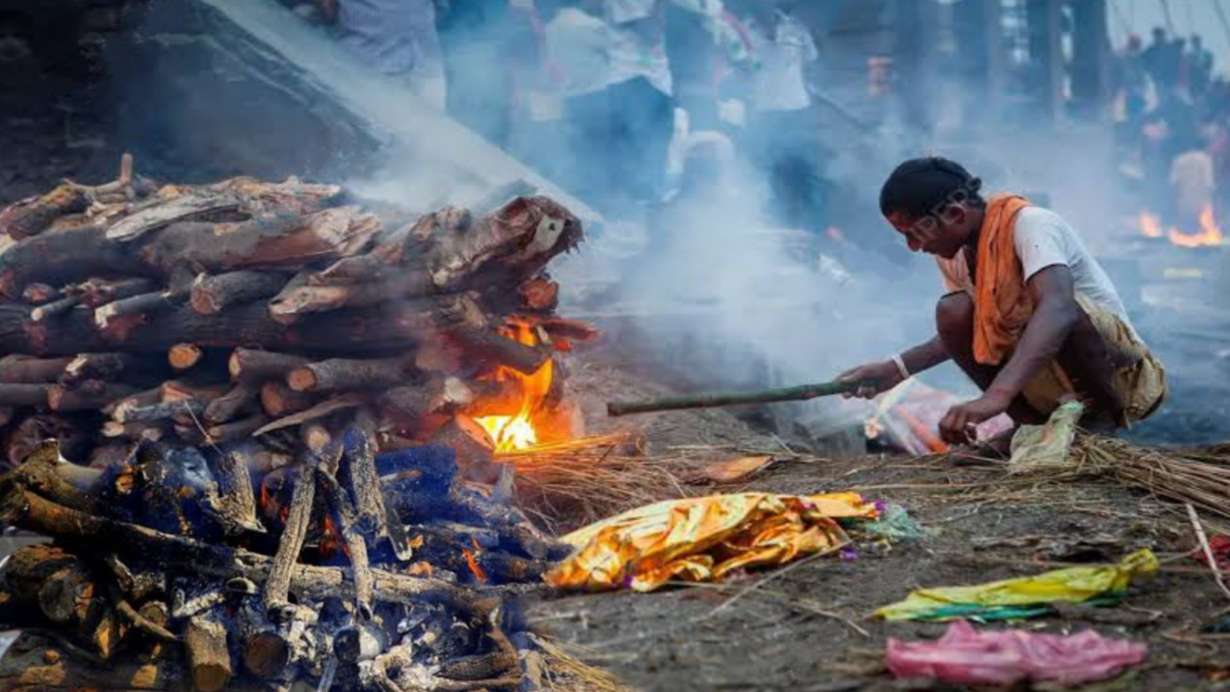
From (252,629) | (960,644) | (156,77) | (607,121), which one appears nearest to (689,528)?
(960,644)

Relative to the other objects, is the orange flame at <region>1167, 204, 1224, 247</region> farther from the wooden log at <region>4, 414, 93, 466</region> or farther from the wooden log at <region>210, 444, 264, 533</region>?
the wooden log at <region>210, 444, 264, 533</region>

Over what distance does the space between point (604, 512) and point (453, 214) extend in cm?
148

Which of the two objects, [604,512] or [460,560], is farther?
[604,512]

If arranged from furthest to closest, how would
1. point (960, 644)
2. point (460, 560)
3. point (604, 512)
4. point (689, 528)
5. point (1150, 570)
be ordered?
1. point (604, 512)
2. point (460, 560)
3. point (689, 528)
4. point (1150, 570)
5. point (960, 644)

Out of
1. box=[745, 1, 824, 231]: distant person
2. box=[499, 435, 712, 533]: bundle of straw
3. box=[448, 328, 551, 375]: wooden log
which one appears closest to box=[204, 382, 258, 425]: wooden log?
box=[448, 328, 551, 375]: wooden log

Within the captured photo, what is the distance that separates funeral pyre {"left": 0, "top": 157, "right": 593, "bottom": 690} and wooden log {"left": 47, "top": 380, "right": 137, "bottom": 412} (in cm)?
1

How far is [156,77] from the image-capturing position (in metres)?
9.88

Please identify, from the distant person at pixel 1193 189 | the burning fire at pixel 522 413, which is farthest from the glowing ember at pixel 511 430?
the distant person at pixel 1193 189

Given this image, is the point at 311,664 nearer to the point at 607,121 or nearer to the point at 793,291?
the point at 793,291

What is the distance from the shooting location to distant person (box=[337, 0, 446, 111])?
37.0 ft

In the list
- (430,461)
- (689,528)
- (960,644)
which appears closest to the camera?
(960,644)

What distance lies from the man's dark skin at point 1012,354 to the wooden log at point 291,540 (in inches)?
91.3

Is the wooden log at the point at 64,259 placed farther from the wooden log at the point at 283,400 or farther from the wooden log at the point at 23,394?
the wooden log at the point at 283,400

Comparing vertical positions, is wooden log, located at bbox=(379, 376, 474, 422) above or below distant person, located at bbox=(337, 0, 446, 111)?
below
